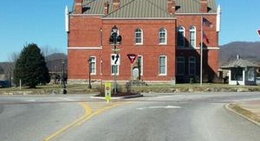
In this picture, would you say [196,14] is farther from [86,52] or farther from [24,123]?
[24,123]

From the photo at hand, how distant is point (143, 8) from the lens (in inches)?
2751

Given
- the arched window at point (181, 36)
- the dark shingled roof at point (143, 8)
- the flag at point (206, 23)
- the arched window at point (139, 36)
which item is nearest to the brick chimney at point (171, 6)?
the dark shingled roof at point (143, 8)

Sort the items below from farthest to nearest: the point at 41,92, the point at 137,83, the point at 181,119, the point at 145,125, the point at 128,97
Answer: the point at 137,83 → the point at 41,92 → the point at 128,97 → the point at 181,119 → the point at 145,125

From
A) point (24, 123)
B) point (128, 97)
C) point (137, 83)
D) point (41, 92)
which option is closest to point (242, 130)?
point (24, 123)

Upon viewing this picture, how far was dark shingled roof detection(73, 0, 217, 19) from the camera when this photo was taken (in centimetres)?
6875

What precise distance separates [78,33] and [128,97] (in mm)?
38882

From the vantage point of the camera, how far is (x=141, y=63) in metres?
69.0

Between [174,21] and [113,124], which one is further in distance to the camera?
[174,21]

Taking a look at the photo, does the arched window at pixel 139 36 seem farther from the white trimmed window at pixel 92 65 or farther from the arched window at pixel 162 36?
the white trimmed window at pixel 92 65

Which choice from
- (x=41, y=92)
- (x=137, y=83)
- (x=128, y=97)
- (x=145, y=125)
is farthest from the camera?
(x=137, y=83)

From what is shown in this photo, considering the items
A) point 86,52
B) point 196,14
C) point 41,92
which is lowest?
point 41,92

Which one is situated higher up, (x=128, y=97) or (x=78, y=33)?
(x=78, y=33)

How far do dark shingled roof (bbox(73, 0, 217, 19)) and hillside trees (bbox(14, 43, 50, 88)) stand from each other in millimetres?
10269

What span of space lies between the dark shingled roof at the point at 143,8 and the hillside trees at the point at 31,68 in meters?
10.3
